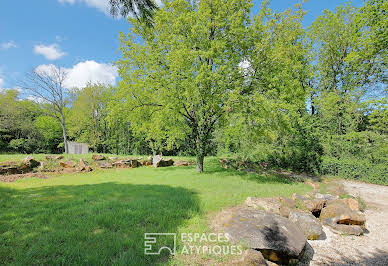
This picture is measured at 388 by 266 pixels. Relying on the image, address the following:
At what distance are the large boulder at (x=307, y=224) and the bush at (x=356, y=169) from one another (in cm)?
1133

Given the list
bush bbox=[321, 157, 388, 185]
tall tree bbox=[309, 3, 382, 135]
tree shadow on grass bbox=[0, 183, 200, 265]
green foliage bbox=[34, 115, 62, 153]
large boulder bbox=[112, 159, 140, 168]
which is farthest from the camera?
green foliage bbox=[34, 115, 62, 153]

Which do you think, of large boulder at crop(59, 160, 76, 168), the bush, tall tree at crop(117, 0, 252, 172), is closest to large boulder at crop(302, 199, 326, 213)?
tall tree at crop(117, 0, 252, 172)

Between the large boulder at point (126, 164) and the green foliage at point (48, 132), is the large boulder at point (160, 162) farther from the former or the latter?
the green foliage at point (48, 132)

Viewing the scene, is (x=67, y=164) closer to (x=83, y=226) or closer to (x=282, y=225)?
(x=83, y=226)

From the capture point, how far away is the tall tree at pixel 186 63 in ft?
31.4

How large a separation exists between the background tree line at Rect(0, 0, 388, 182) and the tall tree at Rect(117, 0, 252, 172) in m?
0.07

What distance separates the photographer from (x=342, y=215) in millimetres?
5613

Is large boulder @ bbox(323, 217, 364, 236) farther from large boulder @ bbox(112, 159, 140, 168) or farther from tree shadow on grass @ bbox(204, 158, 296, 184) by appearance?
large boulder @ bbox(112, 159, 140, 168)

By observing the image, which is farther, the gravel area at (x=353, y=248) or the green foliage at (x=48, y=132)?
the green foliage at (x=48, y=132)

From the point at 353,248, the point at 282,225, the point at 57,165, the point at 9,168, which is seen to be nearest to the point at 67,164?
the point at 57,165

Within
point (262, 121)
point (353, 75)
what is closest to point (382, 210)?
point (262, 121)

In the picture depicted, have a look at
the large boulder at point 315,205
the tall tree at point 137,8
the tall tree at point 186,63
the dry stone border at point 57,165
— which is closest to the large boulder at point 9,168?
the dry stone border at point 57,165

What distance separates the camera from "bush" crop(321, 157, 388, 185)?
11.8 m

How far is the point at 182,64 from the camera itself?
30.8 ft
